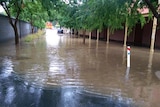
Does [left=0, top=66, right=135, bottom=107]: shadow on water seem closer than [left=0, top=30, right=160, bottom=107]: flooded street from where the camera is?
Yes

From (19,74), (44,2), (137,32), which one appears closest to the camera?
(19,74)

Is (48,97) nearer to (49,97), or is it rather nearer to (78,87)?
(49,97)

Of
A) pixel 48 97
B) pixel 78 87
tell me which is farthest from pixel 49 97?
pixel 78 87

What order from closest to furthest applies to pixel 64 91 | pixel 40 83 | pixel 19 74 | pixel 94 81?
pixel 64 91
pixel 40 83
pixel 94 81
pixel 19 74

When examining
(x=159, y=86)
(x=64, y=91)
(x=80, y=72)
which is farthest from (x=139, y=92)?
(x=80, y=72)

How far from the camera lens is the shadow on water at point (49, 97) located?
192 inches

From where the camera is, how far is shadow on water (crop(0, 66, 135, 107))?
4.88 meters

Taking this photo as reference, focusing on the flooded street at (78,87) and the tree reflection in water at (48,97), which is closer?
the tree reflection in water at (48,97)

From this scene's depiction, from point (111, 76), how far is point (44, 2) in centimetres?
438

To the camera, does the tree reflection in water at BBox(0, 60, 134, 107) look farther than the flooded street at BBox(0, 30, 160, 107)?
No

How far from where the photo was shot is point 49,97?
5.32m

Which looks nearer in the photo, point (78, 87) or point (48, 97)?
point (48, 97)

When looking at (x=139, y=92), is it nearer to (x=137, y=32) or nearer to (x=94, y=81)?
(x=94, y=81)

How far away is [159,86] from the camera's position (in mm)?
6750
